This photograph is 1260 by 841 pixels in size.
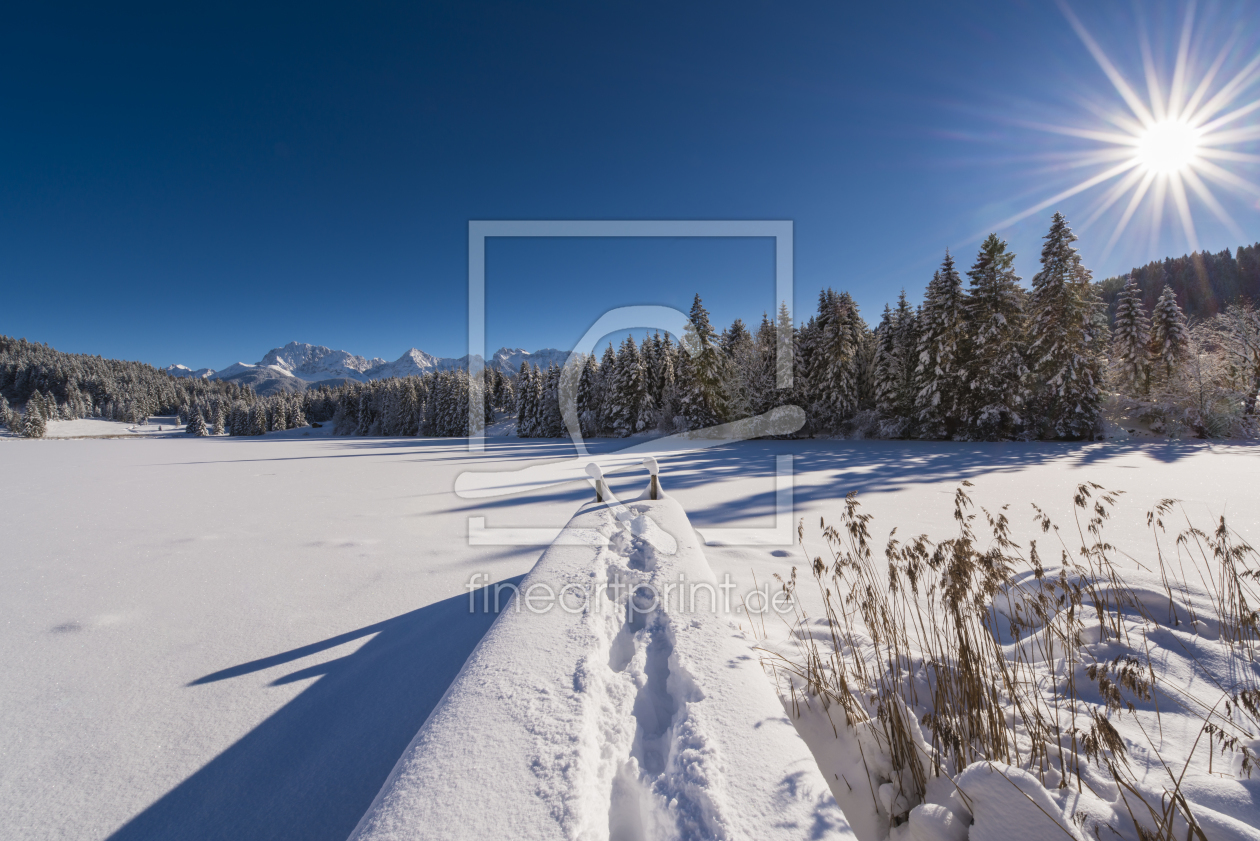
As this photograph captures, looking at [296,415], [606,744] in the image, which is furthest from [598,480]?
[296,415]

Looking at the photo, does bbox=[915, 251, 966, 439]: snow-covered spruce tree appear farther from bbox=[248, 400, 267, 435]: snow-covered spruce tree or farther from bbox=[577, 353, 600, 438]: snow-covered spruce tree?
bbox=[248, 400, 267, 435]: snow-covered spruce tree

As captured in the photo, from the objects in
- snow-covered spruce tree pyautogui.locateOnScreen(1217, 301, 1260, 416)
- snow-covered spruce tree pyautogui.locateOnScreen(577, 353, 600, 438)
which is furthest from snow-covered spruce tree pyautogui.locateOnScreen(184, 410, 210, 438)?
snow-covered spruce tree pyautogui.locateOnScreen(1217, 301, 1260, 416)

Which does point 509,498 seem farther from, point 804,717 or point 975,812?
point 975,812

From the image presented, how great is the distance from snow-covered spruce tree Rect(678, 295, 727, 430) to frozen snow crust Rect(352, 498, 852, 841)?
75.0 ft

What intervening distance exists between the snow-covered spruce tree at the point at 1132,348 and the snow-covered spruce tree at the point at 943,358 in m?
10.3

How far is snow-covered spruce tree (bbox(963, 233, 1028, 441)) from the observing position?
17.1 m

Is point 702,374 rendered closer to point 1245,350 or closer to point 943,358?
point 943,358

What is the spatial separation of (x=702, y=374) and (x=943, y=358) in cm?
1141

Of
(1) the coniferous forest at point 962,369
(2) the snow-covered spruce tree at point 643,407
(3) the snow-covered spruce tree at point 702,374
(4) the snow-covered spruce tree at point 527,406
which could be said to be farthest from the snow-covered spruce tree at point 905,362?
(4) the snow-covered spruce tree at point 527,406

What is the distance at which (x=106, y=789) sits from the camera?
1.58 m

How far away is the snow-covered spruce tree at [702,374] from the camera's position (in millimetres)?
24641

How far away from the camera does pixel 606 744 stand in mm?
1457

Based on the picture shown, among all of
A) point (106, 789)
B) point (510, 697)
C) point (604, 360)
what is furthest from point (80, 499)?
point (604, 360)

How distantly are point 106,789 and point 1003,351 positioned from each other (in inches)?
951
